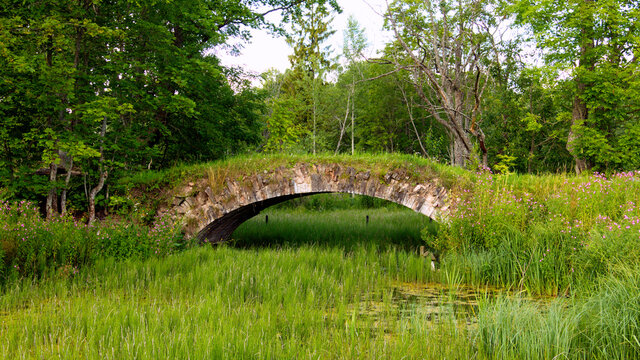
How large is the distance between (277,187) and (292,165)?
58cm


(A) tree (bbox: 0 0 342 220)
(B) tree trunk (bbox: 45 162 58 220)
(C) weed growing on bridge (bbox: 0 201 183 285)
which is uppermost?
(A) tree (bbox: 0 0 342 220)

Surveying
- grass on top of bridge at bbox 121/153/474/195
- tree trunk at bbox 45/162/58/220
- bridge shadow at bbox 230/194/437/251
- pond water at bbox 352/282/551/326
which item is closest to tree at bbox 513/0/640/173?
bridge shadow at bbox 230/194/437/251

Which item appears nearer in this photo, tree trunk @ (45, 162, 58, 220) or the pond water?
the pond water

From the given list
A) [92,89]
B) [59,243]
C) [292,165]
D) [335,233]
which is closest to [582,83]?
[335,233]

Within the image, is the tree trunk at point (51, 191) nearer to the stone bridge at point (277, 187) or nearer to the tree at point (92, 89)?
the tree at point (92, 89)

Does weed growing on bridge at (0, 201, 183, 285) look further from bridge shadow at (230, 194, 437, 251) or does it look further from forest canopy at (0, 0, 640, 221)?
bridge shadow at (230, 194, 437, 251)

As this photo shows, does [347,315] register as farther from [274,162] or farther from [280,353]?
[274,162]

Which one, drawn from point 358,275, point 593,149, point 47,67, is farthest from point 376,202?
point 47,67

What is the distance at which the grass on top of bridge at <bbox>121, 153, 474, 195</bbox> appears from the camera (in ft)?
26.9

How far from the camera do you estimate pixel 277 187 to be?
8812 mm

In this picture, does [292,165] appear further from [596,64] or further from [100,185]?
[596,64]

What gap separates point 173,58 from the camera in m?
9.12

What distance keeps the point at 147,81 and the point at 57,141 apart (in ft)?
7.91

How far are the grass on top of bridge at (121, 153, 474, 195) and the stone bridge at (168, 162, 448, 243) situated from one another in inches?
1.4
